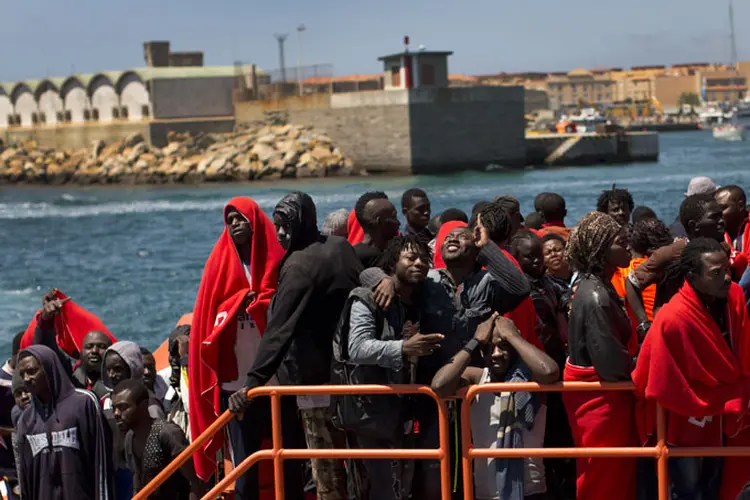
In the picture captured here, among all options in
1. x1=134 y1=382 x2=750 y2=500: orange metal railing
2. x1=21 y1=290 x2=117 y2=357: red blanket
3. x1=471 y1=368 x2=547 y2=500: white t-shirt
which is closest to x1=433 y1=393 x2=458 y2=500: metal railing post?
x1=134 y1=382 x2=750 y2=500: orange metal railing

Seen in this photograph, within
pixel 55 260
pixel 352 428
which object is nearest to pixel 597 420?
pixel 352 428

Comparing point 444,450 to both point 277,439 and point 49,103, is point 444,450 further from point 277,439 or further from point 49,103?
point 49,103

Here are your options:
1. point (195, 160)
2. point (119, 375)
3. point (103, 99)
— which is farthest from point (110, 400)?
point (103, 99)

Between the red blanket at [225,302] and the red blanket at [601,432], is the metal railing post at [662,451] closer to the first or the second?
the red blanket at [601,432]

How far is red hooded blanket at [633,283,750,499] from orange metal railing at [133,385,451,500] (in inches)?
34.3

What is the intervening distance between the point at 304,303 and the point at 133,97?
259ft

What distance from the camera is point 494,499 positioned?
5387mm

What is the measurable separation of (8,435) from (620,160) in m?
67.5

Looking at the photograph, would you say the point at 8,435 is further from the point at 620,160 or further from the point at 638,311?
the point at 620,160

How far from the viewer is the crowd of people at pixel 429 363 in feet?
16.2

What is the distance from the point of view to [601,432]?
16.8 ft

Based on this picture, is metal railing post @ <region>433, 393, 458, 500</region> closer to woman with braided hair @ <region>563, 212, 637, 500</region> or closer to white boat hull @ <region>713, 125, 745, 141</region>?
woman with braided hair @ <region>563, 212, 637, 500</region>

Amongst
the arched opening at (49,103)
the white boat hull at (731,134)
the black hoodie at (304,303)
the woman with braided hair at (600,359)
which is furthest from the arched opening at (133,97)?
the woman with braided hair at (600,359)

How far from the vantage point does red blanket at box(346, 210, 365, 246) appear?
283 inches
